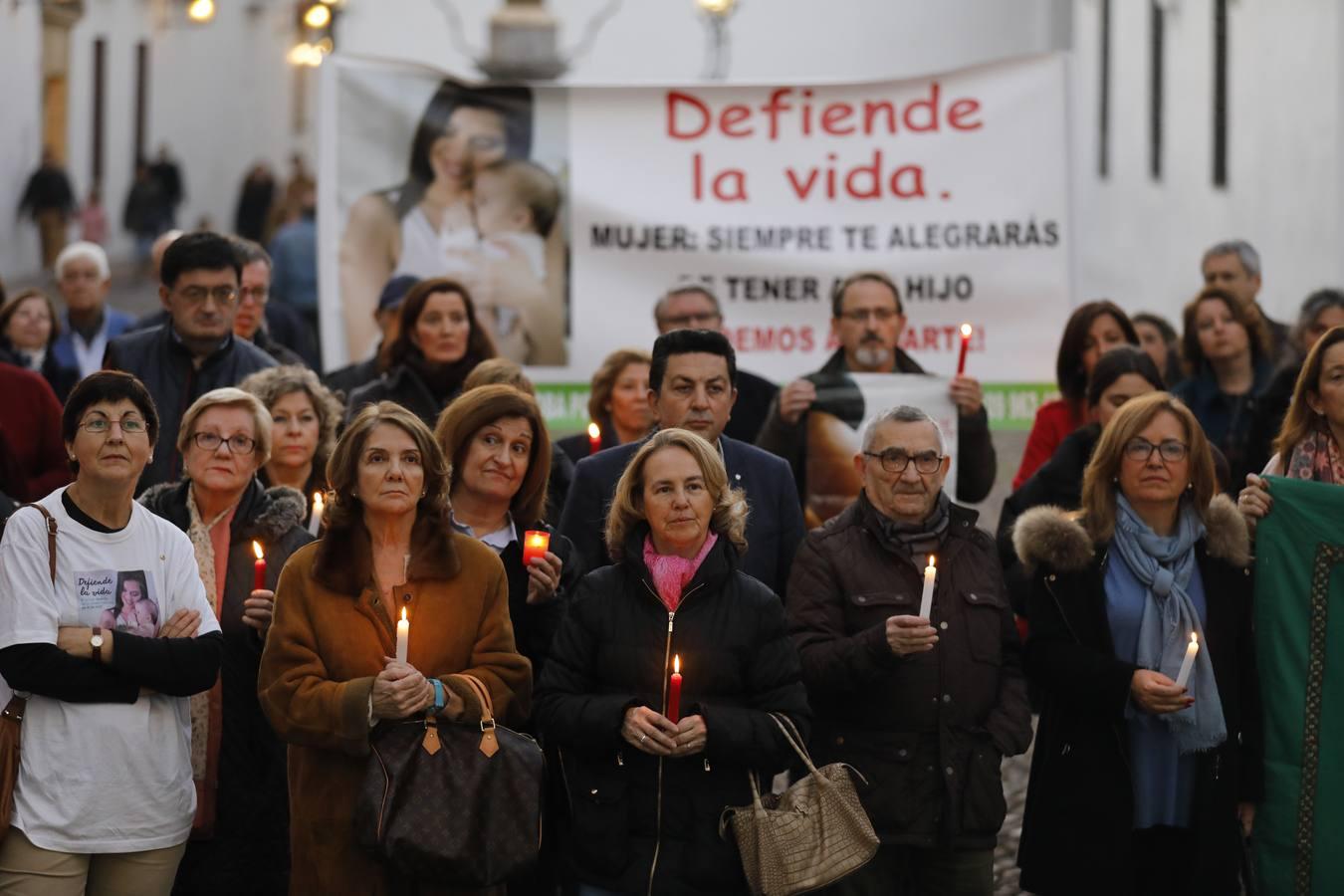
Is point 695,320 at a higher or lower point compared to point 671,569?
higher

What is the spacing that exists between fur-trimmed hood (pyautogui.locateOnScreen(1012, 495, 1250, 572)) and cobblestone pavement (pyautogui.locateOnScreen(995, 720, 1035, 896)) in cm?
128

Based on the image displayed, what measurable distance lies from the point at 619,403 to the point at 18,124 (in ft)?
86.7

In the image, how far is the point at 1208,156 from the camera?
2025 cm

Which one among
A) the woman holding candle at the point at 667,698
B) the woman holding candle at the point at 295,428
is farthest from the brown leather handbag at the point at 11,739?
the woman holding candle at the point at 295,428

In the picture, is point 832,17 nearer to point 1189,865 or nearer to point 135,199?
point 135,199

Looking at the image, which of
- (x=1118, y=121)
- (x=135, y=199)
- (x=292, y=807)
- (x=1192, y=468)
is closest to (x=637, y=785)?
(x=292, y=807)

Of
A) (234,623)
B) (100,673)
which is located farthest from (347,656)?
(234,623)

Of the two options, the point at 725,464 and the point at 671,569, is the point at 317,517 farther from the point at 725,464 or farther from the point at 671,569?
the point at 725,464

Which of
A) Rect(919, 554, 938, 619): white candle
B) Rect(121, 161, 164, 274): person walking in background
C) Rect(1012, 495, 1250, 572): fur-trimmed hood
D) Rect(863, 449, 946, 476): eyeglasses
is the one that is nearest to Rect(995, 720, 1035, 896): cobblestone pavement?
Rect(1012, 495, 1250, 572): fur-trimmed hood

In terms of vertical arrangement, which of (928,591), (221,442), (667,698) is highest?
(221,442)

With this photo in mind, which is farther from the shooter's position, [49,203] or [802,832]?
[49,203]

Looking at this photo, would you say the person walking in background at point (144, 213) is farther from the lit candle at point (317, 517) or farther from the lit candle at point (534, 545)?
the lit candle at point (534, 545)

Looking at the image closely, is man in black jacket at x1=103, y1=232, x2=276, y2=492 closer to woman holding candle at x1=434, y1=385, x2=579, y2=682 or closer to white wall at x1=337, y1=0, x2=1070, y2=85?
woman holding candle at x1=434, y1=385, x2=579, y2=682

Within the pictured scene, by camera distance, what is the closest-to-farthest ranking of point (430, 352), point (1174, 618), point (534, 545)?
point (534, 545) < point (1174, 618) < point (430, 352)
